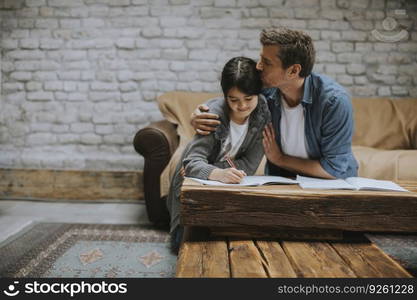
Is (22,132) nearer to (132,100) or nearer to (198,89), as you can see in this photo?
(132,100)

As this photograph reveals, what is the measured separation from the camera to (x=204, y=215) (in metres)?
1.26

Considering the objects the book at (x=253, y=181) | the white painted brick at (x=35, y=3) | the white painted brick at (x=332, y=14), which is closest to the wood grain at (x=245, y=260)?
the book at (x=253, y=181)

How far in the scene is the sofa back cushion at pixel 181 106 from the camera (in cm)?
319

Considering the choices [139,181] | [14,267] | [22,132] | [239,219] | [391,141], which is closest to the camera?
[239,219]

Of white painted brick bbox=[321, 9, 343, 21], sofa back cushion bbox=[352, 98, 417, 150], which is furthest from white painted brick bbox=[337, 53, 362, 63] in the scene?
sofa back cushion bbox=[352, 98, 417, 150]

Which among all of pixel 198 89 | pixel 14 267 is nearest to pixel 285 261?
pixel 14 267

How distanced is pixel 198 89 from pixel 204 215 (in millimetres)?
2508

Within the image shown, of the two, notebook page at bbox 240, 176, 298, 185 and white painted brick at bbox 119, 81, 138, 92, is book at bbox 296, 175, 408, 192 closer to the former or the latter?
notebook page at bbox 240, 176, 298, 185

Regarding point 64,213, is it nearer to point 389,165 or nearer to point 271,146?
point 271,146

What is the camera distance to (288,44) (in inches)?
60.2

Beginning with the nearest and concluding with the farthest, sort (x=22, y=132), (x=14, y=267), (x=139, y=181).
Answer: (x=14, y=267) < (x=139, y=181) < (x=22, y=132)

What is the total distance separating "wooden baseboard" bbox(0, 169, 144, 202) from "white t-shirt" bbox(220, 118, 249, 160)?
5.81 ft

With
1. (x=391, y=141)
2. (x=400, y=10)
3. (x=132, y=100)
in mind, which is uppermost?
(x=400, y=10)

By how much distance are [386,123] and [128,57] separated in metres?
2.31
